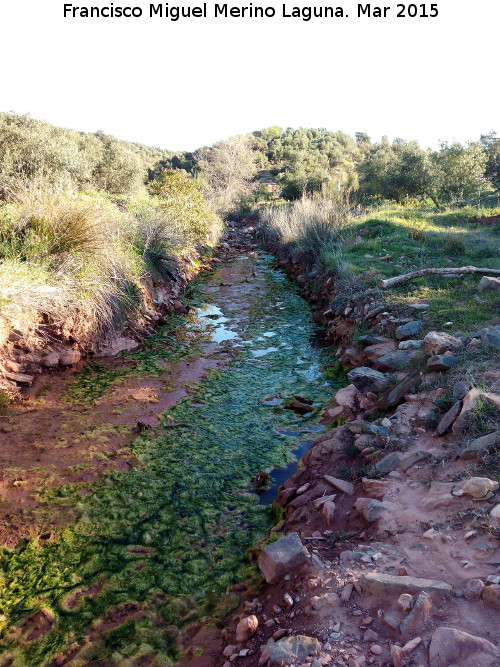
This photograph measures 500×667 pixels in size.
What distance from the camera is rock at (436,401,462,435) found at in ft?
11.1

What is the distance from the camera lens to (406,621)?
6.48 ft

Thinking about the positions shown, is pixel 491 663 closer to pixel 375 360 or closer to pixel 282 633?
pixel 282 633

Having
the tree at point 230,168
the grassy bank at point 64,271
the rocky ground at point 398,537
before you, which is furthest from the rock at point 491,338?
the tree at point 230,168

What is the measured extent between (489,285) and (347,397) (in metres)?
3.22

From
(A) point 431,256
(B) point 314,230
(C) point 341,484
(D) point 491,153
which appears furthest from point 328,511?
(D) point 491,153

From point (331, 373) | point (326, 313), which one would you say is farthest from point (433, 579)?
point (326, 313)

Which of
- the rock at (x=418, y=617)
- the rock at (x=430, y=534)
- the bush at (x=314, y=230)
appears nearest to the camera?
the rock at (x=418, y=617)

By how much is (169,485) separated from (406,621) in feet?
8.43

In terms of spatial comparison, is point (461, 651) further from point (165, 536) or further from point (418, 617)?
point (165, 536)

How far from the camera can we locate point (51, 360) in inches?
239

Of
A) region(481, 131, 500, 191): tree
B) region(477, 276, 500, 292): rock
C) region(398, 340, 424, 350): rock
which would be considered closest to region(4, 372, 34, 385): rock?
region(398, 340, 424, 350): rock

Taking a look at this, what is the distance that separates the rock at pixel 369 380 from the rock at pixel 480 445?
1.78 meters

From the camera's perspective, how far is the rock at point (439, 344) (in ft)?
15.0

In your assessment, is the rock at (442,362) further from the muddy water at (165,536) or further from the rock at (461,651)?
the rock at (461,651)
